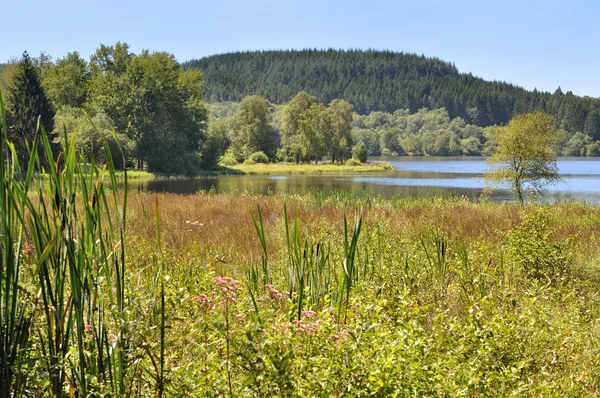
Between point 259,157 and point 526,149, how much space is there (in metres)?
56.7

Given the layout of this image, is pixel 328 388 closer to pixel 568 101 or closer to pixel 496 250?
pixel 496 250

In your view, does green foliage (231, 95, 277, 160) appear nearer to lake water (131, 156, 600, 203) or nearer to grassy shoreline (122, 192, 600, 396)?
lake water (131, 156, 600, 203)

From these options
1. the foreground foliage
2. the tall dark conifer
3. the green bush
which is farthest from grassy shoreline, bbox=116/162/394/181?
the foreground foliage

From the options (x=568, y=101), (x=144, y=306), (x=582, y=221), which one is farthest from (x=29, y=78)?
(x=568, y=101)

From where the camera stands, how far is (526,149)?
25969mm

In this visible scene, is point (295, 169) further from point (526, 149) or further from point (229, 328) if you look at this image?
point (229, 328)

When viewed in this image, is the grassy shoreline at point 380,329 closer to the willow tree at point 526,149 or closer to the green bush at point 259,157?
the willow tree at point 526,149

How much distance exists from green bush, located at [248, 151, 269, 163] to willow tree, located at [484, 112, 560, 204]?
181 feet

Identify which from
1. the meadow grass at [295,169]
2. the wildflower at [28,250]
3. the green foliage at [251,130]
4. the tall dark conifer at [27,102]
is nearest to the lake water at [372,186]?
the tall dark conifer at [27,102]

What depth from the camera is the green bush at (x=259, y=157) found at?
79562mm

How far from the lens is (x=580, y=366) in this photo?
367 centimetres

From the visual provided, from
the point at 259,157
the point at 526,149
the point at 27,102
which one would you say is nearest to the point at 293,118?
the point at 259,157

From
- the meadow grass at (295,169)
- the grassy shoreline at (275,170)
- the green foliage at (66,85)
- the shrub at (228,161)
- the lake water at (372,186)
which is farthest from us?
the shrub at (228,161)

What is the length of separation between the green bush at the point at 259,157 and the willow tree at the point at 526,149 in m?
55.1
